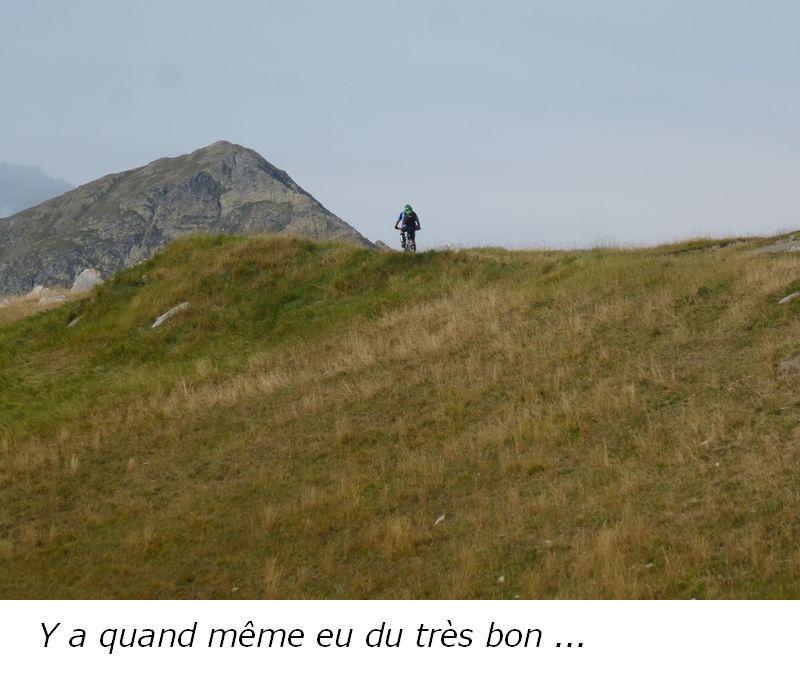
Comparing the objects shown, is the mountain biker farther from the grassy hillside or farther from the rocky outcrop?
the rocky outcrop

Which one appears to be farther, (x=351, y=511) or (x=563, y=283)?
(x=563, y=283)

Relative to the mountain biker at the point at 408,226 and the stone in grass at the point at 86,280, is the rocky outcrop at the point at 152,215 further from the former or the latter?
the mountain biker at the point at 408,226

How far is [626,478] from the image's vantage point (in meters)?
11.4

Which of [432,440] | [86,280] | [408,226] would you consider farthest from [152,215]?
[432,440]

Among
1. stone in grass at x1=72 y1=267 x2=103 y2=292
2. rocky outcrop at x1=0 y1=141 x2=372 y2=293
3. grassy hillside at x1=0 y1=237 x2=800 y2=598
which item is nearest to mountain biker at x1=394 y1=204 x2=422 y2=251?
grassy hillside at x1=0 y1=237 x2=800 y2=598

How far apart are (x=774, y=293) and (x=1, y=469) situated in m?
14.7

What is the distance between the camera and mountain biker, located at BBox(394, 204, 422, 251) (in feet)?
96.4

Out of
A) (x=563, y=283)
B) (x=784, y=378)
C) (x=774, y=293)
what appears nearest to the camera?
(x=784, y=378)

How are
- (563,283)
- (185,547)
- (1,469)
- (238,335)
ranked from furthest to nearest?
(238,335) → (563,283) → (1,469) → (185,547)

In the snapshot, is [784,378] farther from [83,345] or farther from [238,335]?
[83,345]

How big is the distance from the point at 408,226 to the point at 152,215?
101 m

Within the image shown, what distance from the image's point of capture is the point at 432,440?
47.4 feet

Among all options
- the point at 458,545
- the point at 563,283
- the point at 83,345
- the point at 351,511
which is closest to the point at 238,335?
the point at 83,345

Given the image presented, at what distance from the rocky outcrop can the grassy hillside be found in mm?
81541
